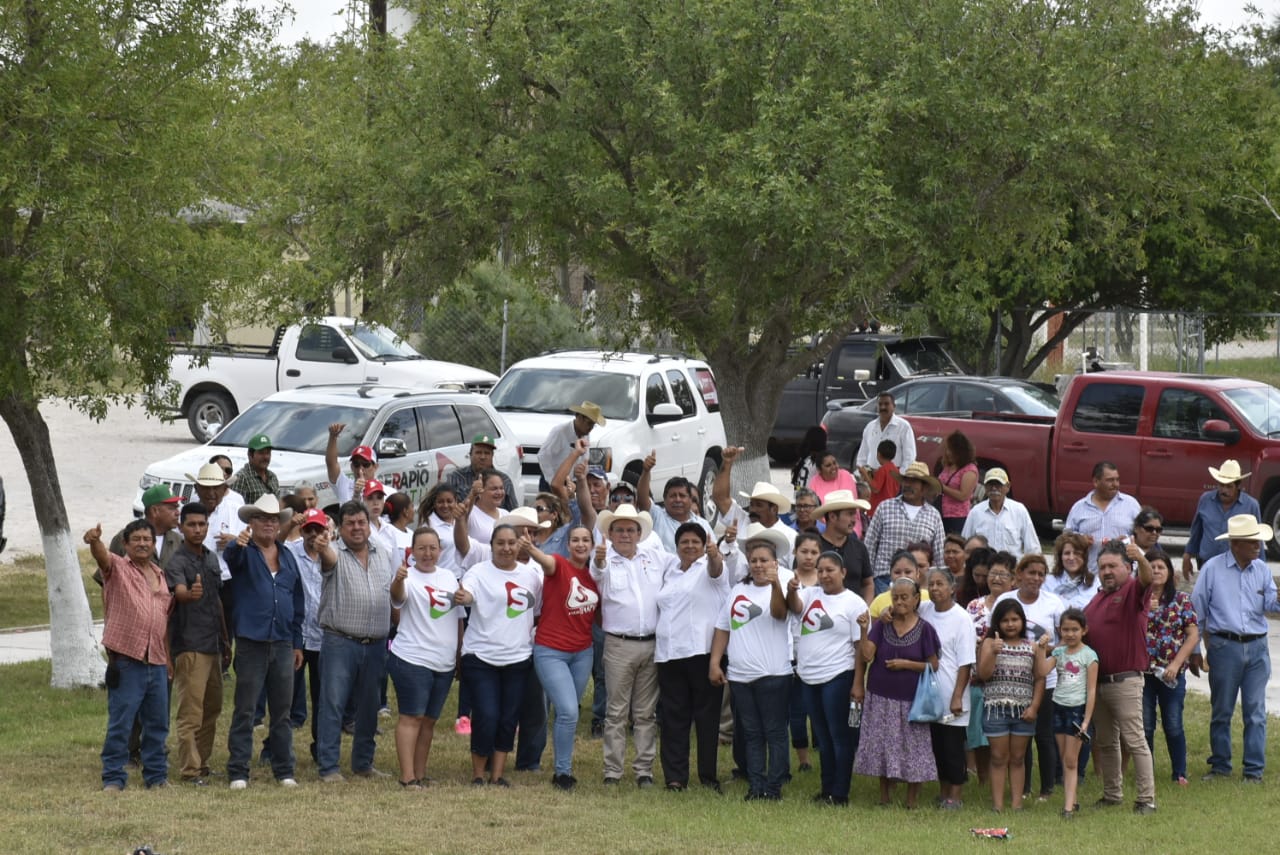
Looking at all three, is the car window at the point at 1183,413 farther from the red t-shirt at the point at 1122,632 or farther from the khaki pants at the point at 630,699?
the khaki pants at the point at 630,699

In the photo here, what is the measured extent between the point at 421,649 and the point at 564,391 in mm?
9778

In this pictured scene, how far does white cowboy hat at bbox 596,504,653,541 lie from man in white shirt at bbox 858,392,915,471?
4.51 metres

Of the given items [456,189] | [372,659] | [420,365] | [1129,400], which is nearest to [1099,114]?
[1129,400]

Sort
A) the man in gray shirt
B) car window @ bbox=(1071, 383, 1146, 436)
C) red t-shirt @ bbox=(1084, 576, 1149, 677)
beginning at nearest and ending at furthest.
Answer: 1. red t-shirt @ bbox=(1084, 576, 1149, 677)
2. the man in gray shirt
3. car window @ bbox=(1071, 383, 1146, 436)

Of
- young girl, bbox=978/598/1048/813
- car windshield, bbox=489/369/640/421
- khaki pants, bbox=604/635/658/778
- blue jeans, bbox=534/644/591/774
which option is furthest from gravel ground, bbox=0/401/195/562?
young girl, bbox=978/598/1048/813

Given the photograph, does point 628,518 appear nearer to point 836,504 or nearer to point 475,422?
point 836,504

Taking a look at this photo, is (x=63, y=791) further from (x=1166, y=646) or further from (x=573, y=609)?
(x=1166, y=646)

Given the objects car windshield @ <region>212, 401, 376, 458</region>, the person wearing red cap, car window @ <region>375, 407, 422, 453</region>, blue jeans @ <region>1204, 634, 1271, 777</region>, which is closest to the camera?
blue jeans @ <region>1204, 634, 1271, 777</region>

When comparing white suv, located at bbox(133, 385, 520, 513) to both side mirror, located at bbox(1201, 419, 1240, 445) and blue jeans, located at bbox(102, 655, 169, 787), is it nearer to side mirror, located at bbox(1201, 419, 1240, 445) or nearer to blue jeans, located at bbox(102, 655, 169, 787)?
blue jeans, located at bbox(102, 655, 169, 787)

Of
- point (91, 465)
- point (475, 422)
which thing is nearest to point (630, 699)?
point (475, 422)

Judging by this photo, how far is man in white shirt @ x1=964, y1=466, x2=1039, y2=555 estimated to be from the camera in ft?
42.0

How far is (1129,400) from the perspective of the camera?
1855 centimetres

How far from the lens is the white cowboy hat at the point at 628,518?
10.7m

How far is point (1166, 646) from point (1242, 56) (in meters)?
22.2
